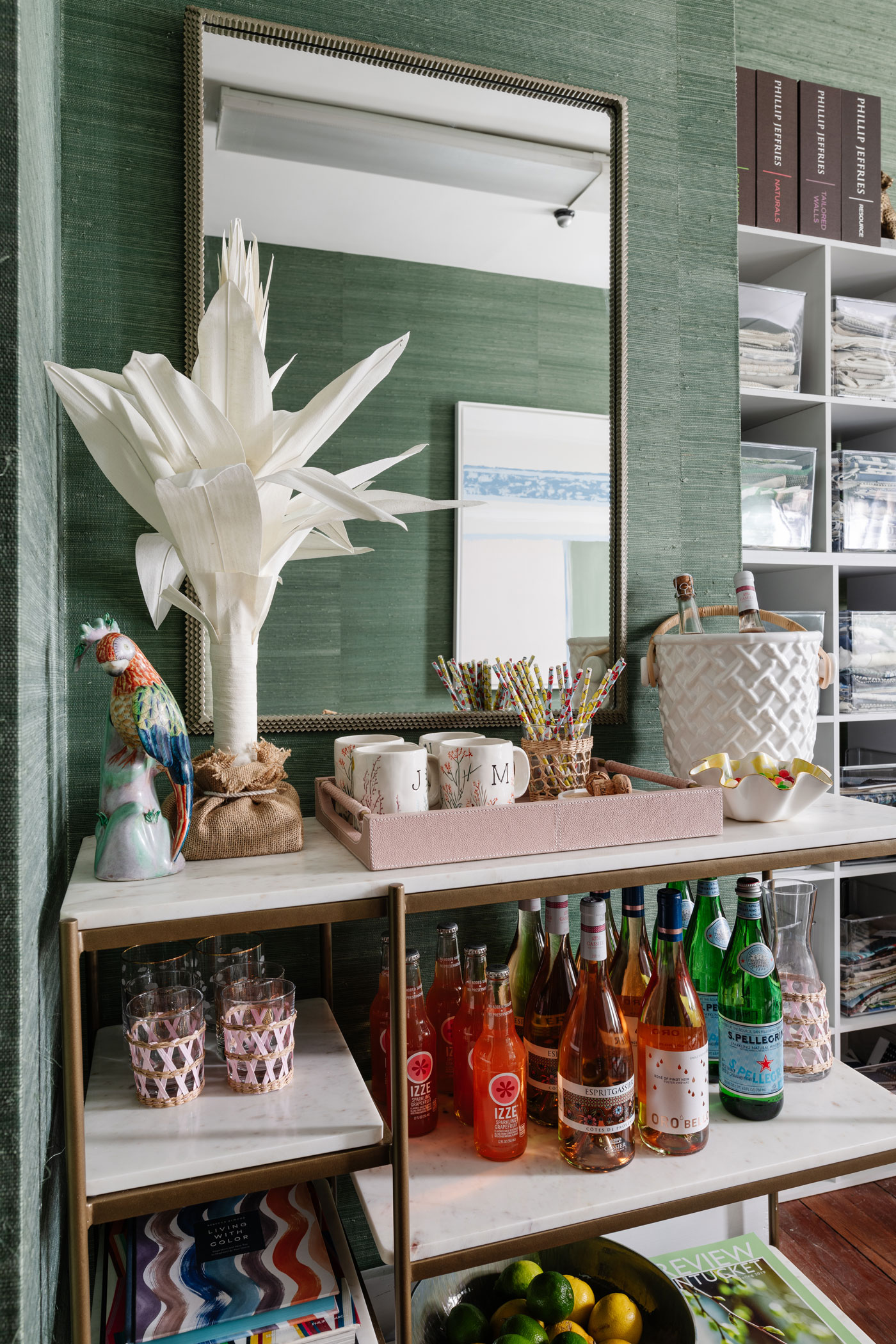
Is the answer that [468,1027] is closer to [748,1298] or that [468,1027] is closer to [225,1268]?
[225,1268]

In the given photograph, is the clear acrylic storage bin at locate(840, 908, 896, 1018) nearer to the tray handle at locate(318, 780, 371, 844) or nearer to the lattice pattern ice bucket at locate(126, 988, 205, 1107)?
the tray handle at locate(318, 780, 371, 844)

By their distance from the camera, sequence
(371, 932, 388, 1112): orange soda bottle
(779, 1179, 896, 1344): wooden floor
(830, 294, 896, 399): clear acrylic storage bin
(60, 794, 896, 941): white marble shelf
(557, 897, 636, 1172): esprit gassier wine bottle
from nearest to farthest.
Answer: (60, 794, 896, 941): white marble shelf < (557, 897, 636, 1172): esprit gassier wine bottle < (371, 932, 388, 1112): orange soda bottle < (779, 1179, 896, 1344): wooden floor < (830, 294, 896, 399): clear acrylic storage bin

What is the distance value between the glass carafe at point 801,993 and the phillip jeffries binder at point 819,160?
5.07 feet

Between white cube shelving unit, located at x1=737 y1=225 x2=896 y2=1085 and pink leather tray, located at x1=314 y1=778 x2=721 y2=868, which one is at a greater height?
white cube shelving unit, located at x1=737 y1=225 x2=896 y2=1085

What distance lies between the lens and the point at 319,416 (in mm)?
1035

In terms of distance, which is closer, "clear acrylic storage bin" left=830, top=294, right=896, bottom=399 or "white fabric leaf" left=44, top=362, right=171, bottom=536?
"white fabric leaf" left=44, top=362, right=171, bottom=536

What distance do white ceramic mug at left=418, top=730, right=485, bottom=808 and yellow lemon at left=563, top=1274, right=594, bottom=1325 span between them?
75 centimetres

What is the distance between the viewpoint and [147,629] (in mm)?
1201

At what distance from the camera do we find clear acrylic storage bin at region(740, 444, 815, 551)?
1939 millimetres

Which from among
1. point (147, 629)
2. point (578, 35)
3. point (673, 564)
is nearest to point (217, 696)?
point (147, 629)

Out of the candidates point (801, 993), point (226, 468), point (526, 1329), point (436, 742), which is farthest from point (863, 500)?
point (526, 1329)

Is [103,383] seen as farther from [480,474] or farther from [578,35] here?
[578,35]

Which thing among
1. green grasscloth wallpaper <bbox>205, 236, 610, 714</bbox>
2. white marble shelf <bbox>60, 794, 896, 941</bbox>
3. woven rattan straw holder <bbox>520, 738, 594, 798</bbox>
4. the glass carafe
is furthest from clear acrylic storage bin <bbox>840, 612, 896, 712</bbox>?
woven rattan straw holder <bbox>520, 738, 594, 798</bbox>

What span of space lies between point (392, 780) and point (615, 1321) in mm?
868
